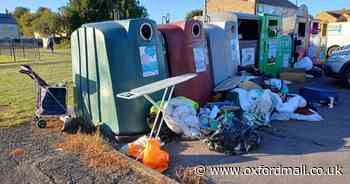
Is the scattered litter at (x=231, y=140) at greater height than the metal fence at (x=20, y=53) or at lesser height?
lesser

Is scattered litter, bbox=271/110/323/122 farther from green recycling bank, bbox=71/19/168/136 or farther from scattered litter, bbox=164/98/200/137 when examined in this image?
green recycling bank, bbox=71/19/168/136

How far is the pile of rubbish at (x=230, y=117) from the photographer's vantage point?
3600mm

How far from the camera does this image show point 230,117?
3932mm

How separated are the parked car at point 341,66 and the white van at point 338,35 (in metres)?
10.4

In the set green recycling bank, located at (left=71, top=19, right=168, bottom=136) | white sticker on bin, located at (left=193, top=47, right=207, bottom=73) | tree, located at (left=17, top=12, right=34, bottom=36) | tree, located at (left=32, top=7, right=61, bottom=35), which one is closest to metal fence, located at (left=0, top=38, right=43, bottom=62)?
tree, located at (left=32, top=7, right=61, bottom=35)

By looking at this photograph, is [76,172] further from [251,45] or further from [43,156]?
[251,45]

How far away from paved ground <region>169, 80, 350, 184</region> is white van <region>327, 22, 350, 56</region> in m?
14.9

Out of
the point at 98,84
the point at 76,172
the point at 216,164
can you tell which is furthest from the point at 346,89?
the point at 76,172

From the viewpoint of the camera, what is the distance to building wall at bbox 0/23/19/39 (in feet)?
139

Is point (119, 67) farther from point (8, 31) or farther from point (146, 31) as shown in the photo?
point (8, 31)

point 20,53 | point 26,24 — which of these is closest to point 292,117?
point 20,53

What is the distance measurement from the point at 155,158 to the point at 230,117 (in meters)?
1.24

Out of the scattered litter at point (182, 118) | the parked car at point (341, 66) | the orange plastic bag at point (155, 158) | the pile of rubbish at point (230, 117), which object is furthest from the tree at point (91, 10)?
the orange plastic bag at point (155, 158)

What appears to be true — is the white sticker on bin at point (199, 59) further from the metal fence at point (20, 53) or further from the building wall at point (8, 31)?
the building wall at point (8, 31)
